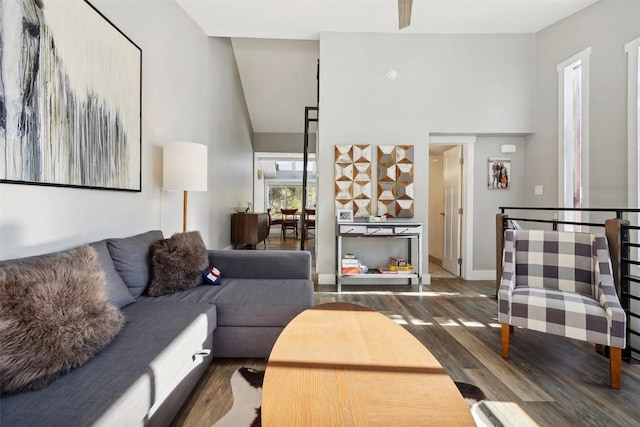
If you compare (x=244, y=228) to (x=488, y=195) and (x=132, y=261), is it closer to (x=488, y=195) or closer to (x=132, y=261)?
(x=132, y=261)

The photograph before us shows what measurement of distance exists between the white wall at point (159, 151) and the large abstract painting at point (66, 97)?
129 mm

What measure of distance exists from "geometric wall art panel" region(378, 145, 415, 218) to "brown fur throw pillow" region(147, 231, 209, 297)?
252cm

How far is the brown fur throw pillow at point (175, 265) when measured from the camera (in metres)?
2.05

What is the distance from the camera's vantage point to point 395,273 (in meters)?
3.79

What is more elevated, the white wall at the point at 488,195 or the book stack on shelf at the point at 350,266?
the white wall at the point at 488,195

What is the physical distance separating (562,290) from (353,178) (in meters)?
2.47

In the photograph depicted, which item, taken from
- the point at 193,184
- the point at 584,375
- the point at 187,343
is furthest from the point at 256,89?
the point at 584,375

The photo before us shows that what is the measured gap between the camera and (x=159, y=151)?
2.82 meters

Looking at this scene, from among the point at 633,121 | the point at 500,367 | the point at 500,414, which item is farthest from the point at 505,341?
the point at 633,121

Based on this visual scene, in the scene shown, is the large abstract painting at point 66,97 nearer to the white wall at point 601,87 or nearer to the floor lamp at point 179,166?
the floor lamp at point 179,166

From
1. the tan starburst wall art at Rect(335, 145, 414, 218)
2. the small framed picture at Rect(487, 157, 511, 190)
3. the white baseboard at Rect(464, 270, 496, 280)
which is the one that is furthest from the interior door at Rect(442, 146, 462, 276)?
the tan starburst wall art at Rect(335, 145, 414, 218)

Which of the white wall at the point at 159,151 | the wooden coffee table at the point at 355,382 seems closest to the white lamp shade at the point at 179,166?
the white wall at the point at 159,151

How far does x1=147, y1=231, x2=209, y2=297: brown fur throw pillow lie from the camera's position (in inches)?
80.7

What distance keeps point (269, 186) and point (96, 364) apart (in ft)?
33.2
